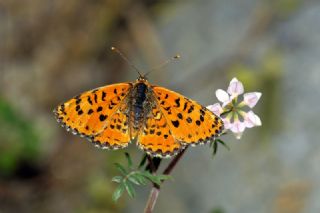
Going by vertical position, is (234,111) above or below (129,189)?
above

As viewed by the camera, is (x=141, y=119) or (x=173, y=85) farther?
(x=173, y=85)

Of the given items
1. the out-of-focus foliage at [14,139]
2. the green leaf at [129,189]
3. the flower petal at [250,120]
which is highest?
the out-of-focus foliage at [14,139]

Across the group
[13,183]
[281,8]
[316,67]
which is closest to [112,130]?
[316,67]

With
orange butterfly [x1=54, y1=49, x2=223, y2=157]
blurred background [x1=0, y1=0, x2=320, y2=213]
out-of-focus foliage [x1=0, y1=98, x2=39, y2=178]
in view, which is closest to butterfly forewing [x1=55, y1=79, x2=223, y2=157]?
orange butterfly [x1=54, y1=49, x2=223, y2=157]

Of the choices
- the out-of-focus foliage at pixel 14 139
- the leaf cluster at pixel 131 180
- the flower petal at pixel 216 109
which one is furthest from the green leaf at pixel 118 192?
the out-of-focus foliage at pixel 14 139

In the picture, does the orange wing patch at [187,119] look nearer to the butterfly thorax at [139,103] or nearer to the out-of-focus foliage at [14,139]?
the butterfly thorax at [139,103]

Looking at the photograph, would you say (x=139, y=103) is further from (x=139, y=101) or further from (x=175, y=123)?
(x=175, y=123)

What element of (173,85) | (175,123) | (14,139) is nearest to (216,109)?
(175,123)

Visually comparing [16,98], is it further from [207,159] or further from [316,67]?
[316,67]
